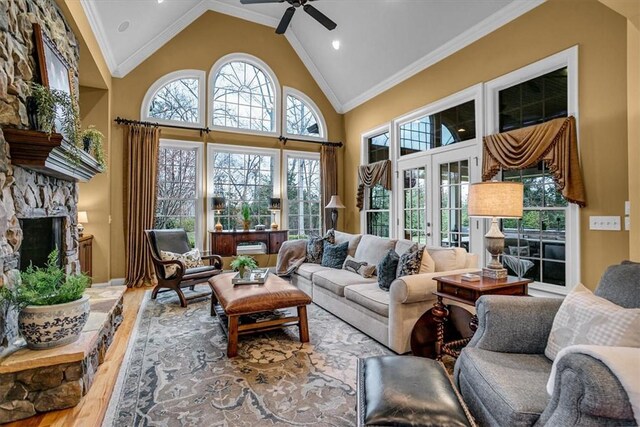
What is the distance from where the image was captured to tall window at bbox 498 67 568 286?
11.5 ft

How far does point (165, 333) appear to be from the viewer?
327cm

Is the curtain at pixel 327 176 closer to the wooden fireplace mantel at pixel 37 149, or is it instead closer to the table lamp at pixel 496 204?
the table lamp at pixel 496 204

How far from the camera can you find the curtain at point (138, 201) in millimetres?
5293

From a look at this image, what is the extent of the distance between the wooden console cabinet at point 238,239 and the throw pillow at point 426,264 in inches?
140

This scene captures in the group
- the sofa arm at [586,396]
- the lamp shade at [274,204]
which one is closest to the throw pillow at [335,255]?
the lamp shade at [274,204]

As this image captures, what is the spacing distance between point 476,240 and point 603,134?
5.82 feet

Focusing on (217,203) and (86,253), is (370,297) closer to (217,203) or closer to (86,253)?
(217,203)

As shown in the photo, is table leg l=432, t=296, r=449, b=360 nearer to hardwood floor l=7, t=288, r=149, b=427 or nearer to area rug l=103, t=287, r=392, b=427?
area rug l=103, t=287, r=392, b=427

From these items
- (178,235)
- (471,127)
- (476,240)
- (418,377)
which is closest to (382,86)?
(471,127)

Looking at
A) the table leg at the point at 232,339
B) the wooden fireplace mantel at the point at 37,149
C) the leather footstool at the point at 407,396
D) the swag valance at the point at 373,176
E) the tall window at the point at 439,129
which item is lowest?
the table leg at the point at 232,339

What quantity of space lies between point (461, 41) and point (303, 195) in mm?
3945

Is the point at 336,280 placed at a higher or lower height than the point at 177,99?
lower

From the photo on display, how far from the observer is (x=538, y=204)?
3.69m

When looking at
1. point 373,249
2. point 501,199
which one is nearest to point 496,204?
point 501,199
